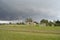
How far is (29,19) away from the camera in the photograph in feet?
371

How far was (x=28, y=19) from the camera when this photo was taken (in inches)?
4466

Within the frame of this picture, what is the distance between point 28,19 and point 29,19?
854mm
